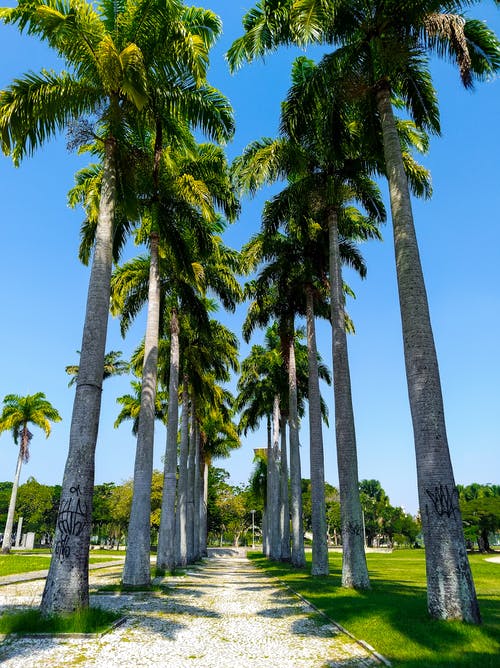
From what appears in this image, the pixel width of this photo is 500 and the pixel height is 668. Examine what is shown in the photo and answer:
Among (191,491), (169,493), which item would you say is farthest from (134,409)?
(169,493)

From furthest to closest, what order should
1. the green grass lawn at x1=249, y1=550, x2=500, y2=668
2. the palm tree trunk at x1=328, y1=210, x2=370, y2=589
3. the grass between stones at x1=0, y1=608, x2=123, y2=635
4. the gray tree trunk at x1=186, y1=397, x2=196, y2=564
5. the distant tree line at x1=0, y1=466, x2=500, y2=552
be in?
the distant tree line at x1=0, y1=466, x2=500, y2=552, the gray tree trunk at x1=186, y1=397, x2=196, y2=564, the palm tree trunk at x1=328, y1=210, x2=370, y2=589, the grass between stones at x1=0, y1=608, x2=123, y2=635, the green grass lawn at x1=249, y1=550, x2=500, y2=668

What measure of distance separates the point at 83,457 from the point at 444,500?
6826mm

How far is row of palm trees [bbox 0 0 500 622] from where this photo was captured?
9508mm

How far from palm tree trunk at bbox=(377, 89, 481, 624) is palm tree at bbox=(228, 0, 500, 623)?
0.05ft

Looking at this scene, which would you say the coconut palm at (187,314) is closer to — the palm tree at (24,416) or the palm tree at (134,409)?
the palm tree at (134,409)

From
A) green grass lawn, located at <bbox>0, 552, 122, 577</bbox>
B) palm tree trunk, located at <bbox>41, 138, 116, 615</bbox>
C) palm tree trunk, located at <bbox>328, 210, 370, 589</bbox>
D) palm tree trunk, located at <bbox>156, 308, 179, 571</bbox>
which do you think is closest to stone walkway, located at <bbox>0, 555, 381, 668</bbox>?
palm tree trunk, located at <bbox>41, 138, 116, 615</bbox>

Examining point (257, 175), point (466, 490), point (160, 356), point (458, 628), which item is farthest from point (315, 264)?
point (466, 490)

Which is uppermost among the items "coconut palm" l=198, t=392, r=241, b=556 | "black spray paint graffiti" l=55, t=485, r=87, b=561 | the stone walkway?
"coconut palm" l=198, t=392, r=241, b=556

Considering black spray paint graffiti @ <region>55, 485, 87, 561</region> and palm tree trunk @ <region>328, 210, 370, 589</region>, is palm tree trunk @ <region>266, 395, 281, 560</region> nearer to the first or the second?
palm tree trunk @ <region>328, 210, 370, 589</region>

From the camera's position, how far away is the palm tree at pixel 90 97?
32.3 feet

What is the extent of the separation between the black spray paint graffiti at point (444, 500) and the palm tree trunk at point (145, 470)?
30.1ft

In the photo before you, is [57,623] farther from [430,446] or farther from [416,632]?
[430,446]

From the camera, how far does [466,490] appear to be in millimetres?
109812

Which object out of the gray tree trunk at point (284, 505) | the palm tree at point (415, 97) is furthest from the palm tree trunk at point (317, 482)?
the gray tree trunk at point (284, 505)
